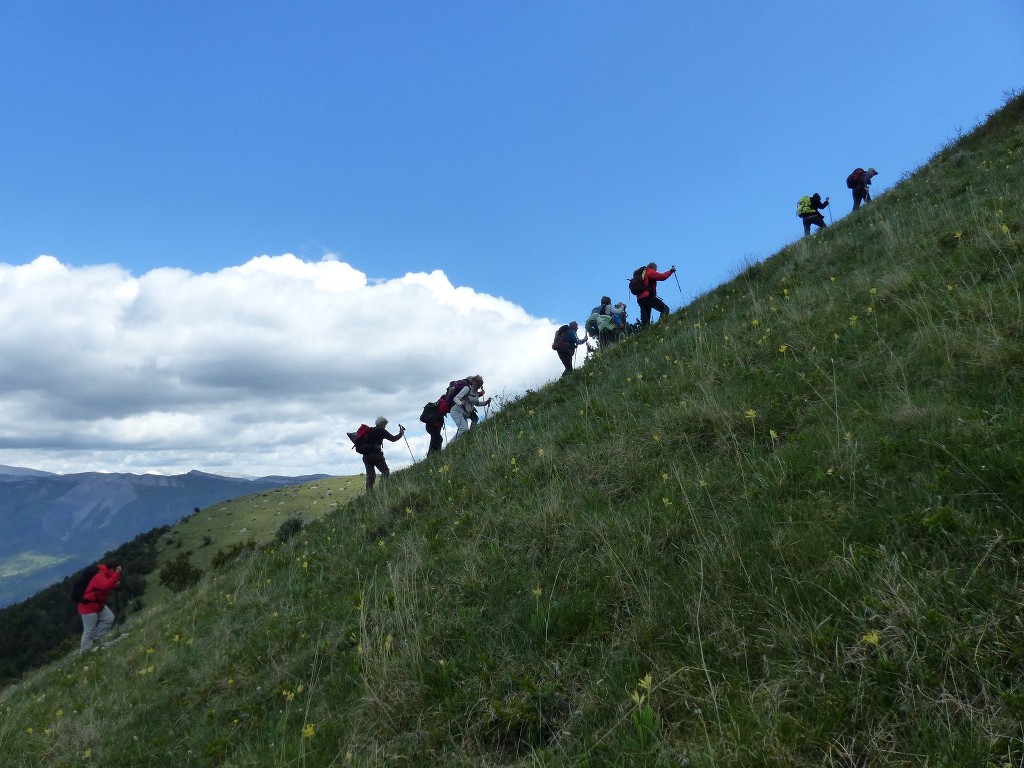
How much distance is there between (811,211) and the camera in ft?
57.4

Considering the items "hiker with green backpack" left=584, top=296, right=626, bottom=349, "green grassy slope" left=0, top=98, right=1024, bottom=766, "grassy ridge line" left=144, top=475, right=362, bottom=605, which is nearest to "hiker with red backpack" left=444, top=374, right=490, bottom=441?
"hiker with green backpack" left=584, top=296, right=626, bottom=349

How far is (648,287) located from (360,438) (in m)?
9.20

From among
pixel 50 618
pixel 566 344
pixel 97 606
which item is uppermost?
pixel 566 344

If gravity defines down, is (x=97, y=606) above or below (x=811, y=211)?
below

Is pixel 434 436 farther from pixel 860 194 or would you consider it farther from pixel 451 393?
pixel 860 194

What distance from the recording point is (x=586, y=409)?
877 centimetres

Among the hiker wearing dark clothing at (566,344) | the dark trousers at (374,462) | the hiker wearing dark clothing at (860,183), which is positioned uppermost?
the hiker wearing dark clothing at (860,183)

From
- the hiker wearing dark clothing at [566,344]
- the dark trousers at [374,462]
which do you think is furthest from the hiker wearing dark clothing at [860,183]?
the dark trousers at [374,462]

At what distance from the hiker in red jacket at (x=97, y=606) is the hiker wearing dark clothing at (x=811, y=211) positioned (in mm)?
21452

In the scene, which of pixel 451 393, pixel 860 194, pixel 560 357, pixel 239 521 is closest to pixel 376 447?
pixel 451 393

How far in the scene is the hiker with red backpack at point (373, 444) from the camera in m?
15.5

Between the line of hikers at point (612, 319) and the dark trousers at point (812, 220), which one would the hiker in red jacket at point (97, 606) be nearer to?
the line of hikers at point (612, 319)

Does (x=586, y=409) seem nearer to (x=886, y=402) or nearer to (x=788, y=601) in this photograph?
(x=886, y=402)

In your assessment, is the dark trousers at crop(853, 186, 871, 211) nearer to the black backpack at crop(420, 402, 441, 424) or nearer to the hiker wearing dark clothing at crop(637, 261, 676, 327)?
the hiker wearing dark clothing at crop(637, 261, 676, 327)
